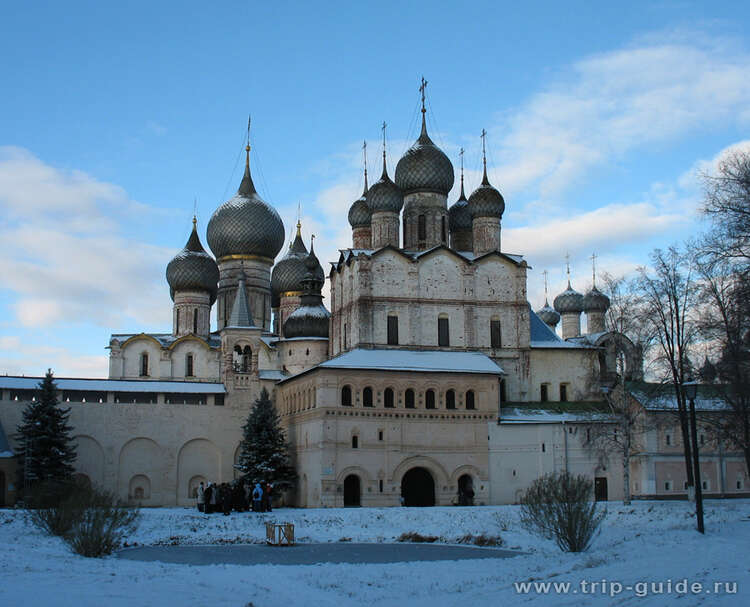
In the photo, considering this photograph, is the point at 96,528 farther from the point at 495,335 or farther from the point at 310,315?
the point at 310,315

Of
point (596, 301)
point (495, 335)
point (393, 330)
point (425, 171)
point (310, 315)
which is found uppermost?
point (425, 171)

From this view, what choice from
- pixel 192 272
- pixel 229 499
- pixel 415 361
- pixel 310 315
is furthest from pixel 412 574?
pixel 192 272

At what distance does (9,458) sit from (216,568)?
2270 centimetres

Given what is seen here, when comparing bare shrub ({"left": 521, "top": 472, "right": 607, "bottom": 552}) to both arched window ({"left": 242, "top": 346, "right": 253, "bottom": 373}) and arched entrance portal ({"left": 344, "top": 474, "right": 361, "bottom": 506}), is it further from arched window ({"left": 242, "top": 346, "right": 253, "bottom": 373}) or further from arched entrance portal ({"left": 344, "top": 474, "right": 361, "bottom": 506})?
arched window ({"left": 242, "top": 346, "right": 253, "bottom": 373})

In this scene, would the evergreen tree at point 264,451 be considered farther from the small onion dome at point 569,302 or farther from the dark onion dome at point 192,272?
the small onion dome at point 569,302

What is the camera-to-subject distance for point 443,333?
41125 millimetres

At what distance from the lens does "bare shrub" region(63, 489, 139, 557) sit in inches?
724

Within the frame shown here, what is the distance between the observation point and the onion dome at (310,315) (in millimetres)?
46531

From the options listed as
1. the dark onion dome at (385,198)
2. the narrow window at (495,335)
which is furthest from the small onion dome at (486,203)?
the narrow window at (495,335)

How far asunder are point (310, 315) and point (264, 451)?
10.1m

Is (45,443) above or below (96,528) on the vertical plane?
above

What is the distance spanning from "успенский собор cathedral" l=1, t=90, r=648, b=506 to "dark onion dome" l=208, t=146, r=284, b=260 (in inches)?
153

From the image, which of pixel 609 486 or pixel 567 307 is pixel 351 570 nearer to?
pixel 609 486

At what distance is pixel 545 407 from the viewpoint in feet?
132
